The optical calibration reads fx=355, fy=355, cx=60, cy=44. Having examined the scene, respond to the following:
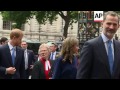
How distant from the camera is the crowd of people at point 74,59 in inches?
133

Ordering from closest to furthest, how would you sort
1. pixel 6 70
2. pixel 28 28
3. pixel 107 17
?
pixel 107 17 → pixel 6 70 → pixel 28 28

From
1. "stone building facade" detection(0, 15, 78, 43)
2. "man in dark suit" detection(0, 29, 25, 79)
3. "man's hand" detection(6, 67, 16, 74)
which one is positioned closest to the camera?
"man's hand" detection(6, 67, 16, 74)

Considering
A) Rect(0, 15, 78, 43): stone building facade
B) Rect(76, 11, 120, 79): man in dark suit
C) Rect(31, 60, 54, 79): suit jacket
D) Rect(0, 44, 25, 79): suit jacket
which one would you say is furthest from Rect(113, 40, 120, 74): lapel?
Rect(0, 15, 78, 43): stone building facade

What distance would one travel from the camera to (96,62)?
3406 millimetres

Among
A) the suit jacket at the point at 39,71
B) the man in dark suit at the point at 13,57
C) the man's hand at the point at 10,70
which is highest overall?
the man in dark suit at the point at 13,57

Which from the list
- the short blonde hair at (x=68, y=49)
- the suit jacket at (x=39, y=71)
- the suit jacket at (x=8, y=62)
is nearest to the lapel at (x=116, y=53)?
the short blonde hair at (x=68, y=49)

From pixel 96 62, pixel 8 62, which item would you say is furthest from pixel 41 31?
pixel 96 62

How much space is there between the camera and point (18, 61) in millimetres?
5449

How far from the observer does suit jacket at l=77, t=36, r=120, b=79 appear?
333cm

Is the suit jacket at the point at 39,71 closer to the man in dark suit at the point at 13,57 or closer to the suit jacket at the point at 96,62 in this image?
the man in dark suit at the point at 13,57

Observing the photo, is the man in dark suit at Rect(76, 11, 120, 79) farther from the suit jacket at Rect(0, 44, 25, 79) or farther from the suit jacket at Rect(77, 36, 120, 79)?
the suit jacket at Rect(0, 44, 25, 79)
